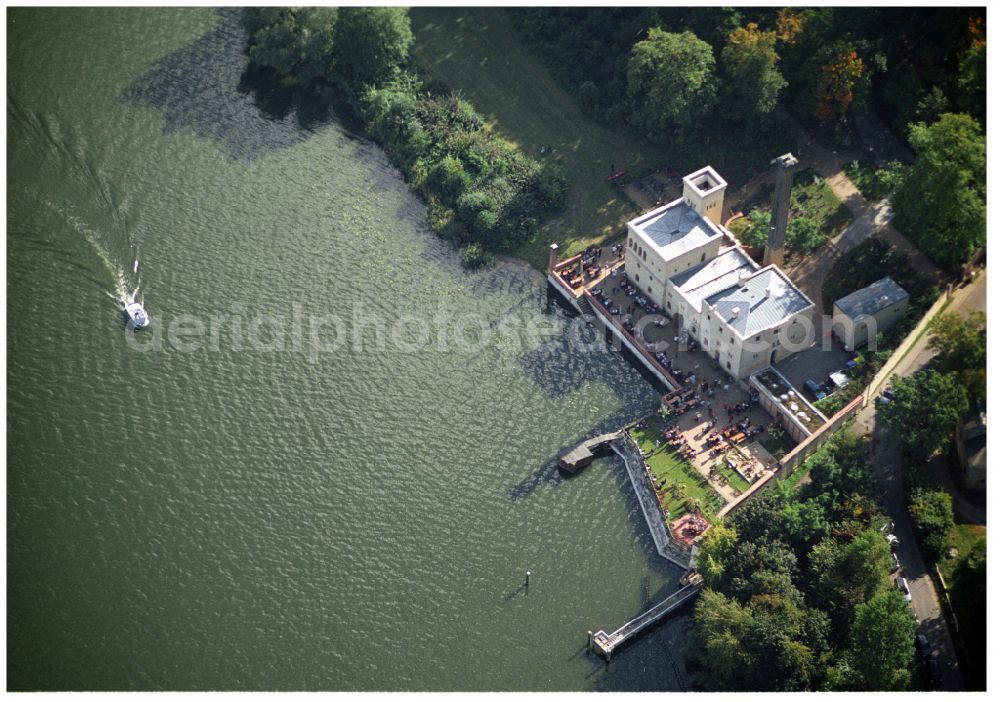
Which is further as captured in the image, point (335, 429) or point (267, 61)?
point (267, 61)

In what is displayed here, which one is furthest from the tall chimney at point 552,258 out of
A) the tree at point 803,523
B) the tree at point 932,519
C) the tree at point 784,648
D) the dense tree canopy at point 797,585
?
the tree at point 784,648

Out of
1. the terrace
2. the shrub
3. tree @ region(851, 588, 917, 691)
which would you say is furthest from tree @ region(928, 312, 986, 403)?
the shrub

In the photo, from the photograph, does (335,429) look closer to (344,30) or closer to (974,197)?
(344,30)

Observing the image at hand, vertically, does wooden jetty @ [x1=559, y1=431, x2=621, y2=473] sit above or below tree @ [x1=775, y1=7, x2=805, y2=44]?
below

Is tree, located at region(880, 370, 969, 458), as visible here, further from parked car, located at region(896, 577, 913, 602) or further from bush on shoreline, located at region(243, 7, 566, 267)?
bush on shoreline, located at region(243, 7, 566, 267)

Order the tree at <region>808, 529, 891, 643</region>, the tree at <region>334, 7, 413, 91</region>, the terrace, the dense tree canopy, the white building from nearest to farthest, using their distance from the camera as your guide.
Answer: the dense tree canopy, the tree at <region>808, 529, 891, 643</region>, the terrace, the white building, the tree at <region>334, 7, 413, 91</region>

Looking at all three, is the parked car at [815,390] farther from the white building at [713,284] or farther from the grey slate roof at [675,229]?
the grey slate roof at [675,229]

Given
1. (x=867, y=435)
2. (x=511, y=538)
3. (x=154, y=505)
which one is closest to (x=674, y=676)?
(x=511, y=538)
